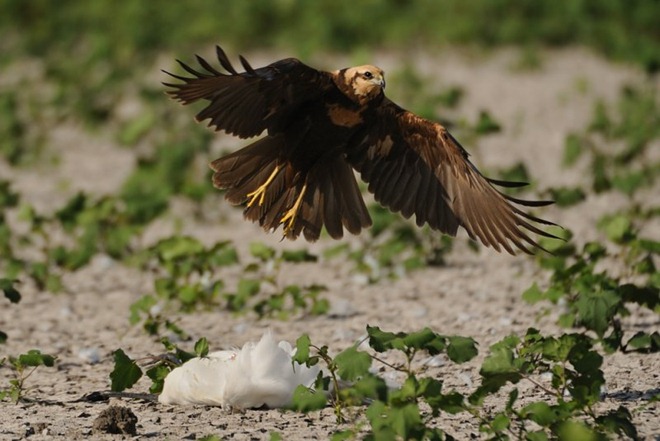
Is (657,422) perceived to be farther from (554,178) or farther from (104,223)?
(554,178)

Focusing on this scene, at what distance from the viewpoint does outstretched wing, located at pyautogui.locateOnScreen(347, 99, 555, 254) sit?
5055mm

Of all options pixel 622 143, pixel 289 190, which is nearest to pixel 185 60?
pixel 622 143

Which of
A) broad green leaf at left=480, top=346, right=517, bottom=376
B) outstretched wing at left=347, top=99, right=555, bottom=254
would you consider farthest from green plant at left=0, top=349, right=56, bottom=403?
outstretched wing at left=347, top=99, right=555, bottom=254

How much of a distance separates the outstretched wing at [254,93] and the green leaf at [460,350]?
1362 mm

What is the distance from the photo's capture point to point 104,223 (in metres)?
6.58

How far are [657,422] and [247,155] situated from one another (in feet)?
7.23

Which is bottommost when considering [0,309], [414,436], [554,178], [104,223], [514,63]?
[414,436]

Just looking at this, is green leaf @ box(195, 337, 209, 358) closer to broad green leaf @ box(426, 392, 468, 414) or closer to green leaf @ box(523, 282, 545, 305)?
broad green leaf @ box(426, 392, 468, 414)

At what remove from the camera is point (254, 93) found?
481 centimetres

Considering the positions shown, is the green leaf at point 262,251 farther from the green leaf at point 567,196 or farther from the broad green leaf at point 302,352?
the broad green leaf at point 302,352

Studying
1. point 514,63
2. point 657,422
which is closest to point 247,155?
point 657,422

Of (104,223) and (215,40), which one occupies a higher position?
(215,40)

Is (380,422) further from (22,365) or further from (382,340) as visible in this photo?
(22,365)

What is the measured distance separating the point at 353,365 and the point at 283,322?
2.13 meters
